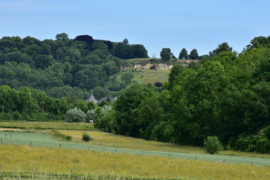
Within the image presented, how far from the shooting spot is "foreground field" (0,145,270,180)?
33.2 m

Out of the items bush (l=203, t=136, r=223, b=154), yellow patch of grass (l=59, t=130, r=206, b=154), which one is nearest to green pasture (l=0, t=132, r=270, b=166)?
bush (l=203, t=136, r=223, b=154)

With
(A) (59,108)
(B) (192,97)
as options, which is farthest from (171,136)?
(A) (59,108)

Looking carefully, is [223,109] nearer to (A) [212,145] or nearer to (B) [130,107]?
(A) [212,145]

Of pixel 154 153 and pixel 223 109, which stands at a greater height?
pixel 223 109

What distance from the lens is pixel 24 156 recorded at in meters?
42.5

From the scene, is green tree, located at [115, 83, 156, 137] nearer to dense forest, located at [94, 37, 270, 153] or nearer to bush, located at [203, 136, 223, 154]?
dense forest, located at [94, 37, 270, 153]

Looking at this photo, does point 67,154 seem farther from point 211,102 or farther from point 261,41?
point 261,41

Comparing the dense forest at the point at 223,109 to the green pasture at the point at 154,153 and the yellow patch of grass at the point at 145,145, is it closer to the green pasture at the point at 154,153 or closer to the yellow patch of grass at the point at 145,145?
the yellow patch of grass at the point at 145,145

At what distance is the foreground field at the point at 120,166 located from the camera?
33.2 metres

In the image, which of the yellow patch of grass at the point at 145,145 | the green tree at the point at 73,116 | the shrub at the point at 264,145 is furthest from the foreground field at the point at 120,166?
the green tree at the point at 73,116

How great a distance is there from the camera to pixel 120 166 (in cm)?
3700

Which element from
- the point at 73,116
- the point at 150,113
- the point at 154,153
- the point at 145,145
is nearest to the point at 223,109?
the point at 145,145

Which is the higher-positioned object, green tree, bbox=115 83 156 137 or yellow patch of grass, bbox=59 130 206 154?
green tree, bbox=115 83 156 137

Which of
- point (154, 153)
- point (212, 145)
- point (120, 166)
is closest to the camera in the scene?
point (120, 166)
